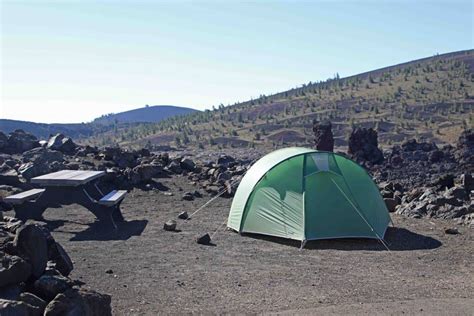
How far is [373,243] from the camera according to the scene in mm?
11539

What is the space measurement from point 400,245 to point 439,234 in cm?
133

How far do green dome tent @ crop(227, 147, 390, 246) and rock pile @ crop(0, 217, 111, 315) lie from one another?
567 centimetres

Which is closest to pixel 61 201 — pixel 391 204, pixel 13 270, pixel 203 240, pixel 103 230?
pixel 103 230

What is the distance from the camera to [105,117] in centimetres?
17862

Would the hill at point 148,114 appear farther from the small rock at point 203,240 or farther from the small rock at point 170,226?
the small rock at point 203,240

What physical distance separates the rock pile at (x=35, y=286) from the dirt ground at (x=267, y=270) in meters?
1.05

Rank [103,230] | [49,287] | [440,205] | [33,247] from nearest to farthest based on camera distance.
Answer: [49,287] → [33,247] → [103,230] → [440,205]

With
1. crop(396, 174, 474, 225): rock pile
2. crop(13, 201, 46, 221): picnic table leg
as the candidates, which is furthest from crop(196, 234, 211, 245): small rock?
crop(396, 174, 474, 225): rock pile

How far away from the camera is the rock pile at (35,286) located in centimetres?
548

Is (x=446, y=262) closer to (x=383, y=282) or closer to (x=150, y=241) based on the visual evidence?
(x=383, y=282)

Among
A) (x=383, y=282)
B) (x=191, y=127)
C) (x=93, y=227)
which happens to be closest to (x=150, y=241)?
(x=93, y=227)

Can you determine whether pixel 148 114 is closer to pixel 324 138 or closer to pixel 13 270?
pixel 324 138

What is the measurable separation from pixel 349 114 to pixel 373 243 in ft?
164

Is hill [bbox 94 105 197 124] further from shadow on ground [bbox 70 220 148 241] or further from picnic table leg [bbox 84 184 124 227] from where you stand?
shadow on ground [bbox 70 220 148 241]
